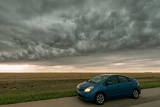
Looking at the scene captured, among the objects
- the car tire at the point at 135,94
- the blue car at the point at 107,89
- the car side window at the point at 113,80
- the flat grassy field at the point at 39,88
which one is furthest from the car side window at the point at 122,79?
the flat grassy field at the point at 39,88

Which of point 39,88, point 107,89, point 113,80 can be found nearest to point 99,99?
point 107,89

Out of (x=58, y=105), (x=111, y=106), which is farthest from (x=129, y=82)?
(x=58, y=105)

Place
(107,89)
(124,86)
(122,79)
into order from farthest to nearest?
(122,79) → (124,86) → (107,89)

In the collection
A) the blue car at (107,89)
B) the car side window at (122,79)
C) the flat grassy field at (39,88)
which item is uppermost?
the car side window at (122,79)

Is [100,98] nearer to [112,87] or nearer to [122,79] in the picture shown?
[112,87]

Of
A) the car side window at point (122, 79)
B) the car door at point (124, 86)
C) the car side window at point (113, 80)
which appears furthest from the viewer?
the car side window at point (122, 79)

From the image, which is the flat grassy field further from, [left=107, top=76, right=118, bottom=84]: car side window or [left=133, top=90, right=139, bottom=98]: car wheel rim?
[left=133, top=90, right=139, bottom=98]: car wheel rim

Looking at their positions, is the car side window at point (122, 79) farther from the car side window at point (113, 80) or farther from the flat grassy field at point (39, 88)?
the flat grassy field at point (39, 88)

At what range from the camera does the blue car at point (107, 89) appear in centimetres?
774

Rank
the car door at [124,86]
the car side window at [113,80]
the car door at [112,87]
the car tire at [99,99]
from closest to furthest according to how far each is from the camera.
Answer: the car tire at [99,99] < the car door at [112,87] < the car side window at [113,80] < the car door at [124,86]

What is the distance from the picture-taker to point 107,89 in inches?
320

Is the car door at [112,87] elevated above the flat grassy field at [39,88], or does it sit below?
above

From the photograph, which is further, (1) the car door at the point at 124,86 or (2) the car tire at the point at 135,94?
(2) the car tire at the point at 135,94

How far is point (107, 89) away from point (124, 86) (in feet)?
4.63
